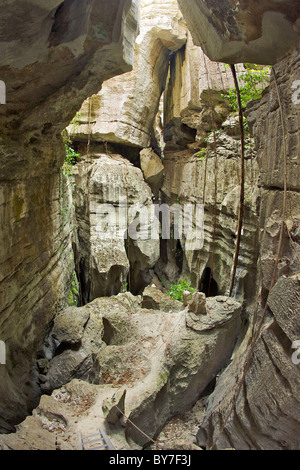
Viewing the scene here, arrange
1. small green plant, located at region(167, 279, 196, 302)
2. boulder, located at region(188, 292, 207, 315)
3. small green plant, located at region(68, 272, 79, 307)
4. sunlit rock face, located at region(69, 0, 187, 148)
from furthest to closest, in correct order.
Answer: sunlit rock face, located at region(69, 0, 187, 148) < small green plant, located at region(167, 279, 196, 302) < small green plant, located at region(68, 272, 79, 307) < boulder, located at region(188, 292, 207, 315)

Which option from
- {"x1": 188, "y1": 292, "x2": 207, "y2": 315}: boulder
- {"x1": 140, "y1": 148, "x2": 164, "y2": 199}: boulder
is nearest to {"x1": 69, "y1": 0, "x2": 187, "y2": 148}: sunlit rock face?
{"x1": 140, "y1": 148, "x2": 164, "y2": 199}: boulder

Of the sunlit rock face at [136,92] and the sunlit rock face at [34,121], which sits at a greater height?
the sunlit rock face at [136,92]

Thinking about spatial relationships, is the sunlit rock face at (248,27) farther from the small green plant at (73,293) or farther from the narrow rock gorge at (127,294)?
the small green plant at (73,293)

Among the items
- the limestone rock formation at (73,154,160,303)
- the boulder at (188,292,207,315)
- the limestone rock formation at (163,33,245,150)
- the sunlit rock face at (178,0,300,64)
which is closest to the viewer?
the sunlit rock face at (178,0,300,64)

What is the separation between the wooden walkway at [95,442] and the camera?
113 inches

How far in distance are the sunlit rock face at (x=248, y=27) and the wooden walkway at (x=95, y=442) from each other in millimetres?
4505

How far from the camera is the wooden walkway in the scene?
2.87m

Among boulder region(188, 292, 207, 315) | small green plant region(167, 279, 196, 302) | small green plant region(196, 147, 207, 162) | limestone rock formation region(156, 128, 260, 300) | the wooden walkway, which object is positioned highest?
small green plant region(196, 147, 207, 162)

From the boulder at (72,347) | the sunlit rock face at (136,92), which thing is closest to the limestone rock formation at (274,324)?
the boulder at (72,347)

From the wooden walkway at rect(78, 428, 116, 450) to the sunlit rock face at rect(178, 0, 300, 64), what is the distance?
450 cm

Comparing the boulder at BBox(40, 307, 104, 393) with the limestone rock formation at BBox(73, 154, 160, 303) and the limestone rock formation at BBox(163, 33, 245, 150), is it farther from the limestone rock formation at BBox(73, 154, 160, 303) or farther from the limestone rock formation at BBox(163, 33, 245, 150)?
the limestone rock formation at BBox(163, 33, 245, 150)

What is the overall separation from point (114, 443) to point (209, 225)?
708cm

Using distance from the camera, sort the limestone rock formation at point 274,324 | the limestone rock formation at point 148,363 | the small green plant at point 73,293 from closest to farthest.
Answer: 1. the limestone rock formation at point 274,324
2. the limestone rock formation at point 148,363
3. the small green plant at point 73,293
